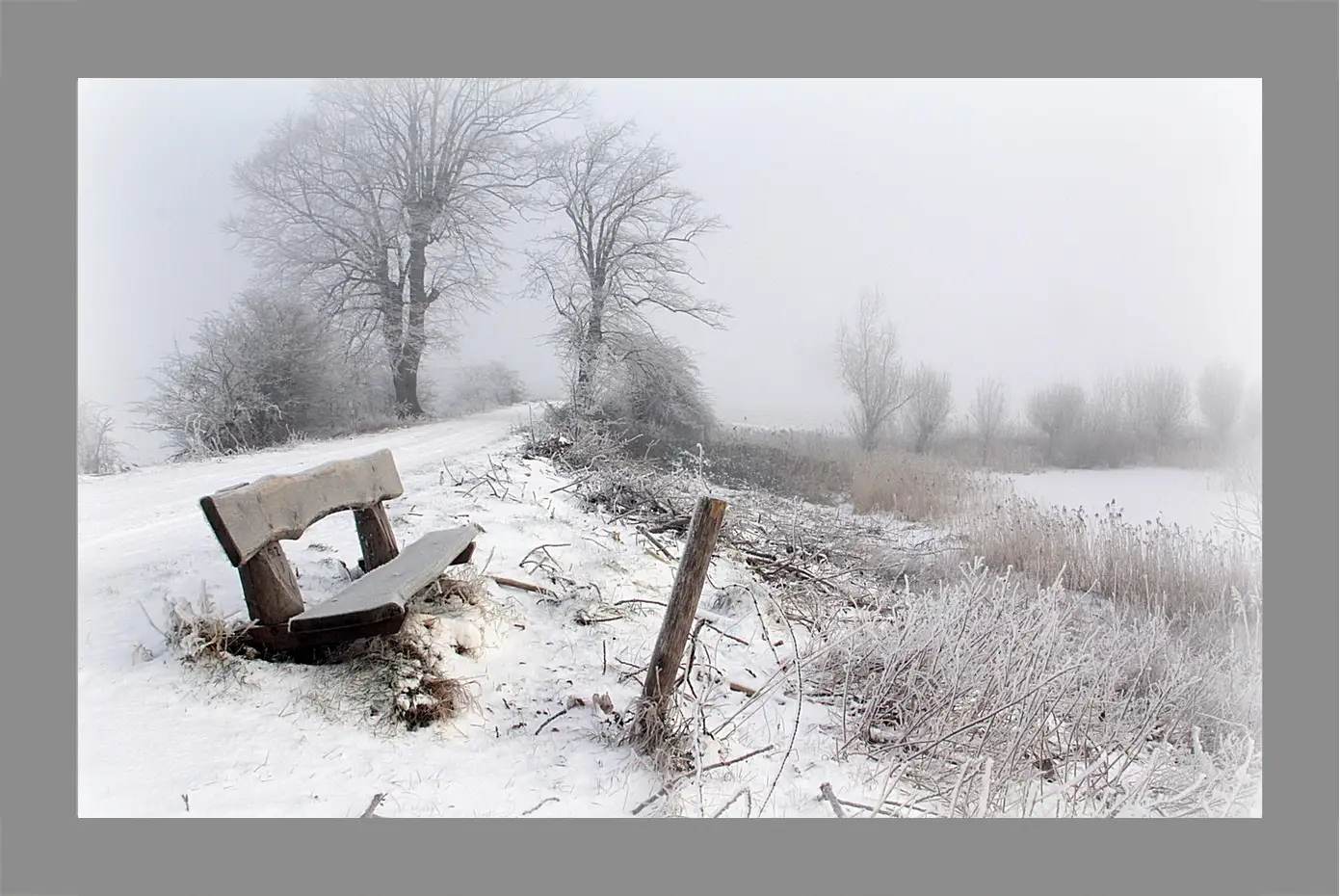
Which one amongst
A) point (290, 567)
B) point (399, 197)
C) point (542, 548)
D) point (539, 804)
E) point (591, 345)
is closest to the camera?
point (539, 804)

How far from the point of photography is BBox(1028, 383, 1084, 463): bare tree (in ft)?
9.89

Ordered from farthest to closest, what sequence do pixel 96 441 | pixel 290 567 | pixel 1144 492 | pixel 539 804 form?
pixel 1144 492 < pixel 96 441 < pixel 290 567 < pixel 539 804

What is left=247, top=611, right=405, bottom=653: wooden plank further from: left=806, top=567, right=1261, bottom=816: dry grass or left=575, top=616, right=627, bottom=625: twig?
left=806, top=567, right=1261, bottom=816: dry grass

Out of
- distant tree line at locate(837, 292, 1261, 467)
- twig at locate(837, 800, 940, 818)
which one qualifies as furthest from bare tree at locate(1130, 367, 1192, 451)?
twig at locate(837, 800, 940, 818)

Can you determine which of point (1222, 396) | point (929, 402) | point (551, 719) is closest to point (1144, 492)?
point (1222, 396)

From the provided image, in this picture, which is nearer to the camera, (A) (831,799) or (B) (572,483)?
(A) (831,799)

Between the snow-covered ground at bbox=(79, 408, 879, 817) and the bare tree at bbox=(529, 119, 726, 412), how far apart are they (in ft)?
4.78

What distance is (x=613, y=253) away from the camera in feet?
12.0

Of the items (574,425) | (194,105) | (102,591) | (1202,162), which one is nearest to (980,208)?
(1202,162)

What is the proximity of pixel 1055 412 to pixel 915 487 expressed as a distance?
807 mm

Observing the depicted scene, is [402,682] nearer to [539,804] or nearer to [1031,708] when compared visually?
[539,804]

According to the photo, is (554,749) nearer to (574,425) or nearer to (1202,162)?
(574,425)

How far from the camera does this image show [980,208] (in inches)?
122

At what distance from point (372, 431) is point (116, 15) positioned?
2.23 m
